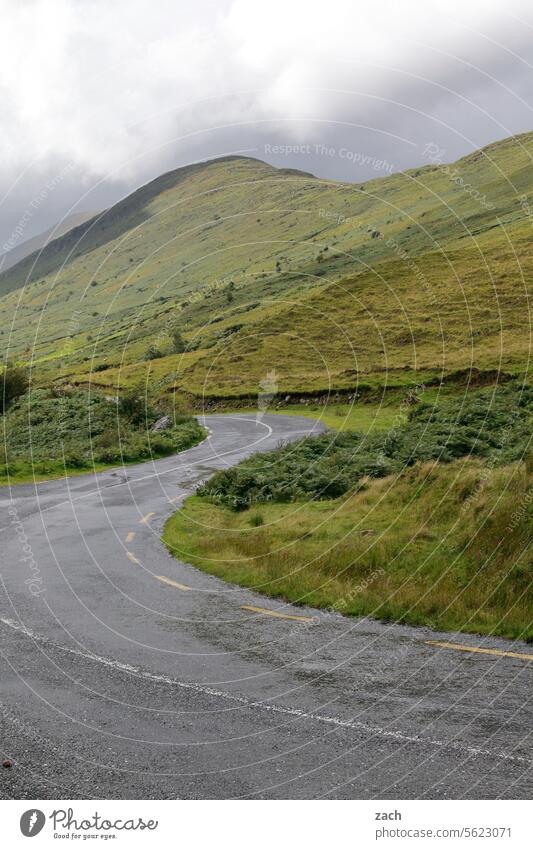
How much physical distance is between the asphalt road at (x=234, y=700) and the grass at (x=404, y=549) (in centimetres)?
82

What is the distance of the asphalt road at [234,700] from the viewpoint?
257 inches

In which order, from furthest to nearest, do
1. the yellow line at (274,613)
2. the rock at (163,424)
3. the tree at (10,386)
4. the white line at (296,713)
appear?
the tree at (10,386), the rock at (163,424), the yellow line at (274,613), the white line at (296,713)

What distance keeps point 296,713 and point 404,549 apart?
7.28m

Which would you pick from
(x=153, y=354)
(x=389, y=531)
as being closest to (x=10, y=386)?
(x=153, y=354)

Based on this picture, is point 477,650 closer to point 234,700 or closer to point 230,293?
point 234,700

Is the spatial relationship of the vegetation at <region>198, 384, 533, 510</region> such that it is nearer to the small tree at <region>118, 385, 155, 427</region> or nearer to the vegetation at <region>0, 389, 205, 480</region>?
the vegetation at <region>0, 389, 205, 480</region>

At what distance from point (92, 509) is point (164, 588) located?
34.3 ft

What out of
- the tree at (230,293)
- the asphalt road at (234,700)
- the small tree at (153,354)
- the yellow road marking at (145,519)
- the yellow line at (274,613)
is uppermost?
the tree at (230,293)

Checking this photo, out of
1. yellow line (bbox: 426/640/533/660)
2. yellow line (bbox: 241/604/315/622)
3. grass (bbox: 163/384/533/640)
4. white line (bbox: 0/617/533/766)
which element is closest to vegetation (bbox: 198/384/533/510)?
grass (bbox: 163/384/533/640)

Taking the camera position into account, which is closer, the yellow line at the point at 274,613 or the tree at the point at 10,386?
the yellow line at the point at 274,613

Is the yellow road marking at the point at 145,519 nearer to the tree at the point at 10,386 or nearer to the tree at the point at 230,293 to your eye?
the tree at the point at 10,386

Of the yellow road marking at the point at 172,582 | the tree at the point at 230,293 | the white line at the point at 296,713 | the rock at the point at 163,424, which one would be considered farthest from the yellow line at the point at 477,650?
the tree at the point at 230,293
